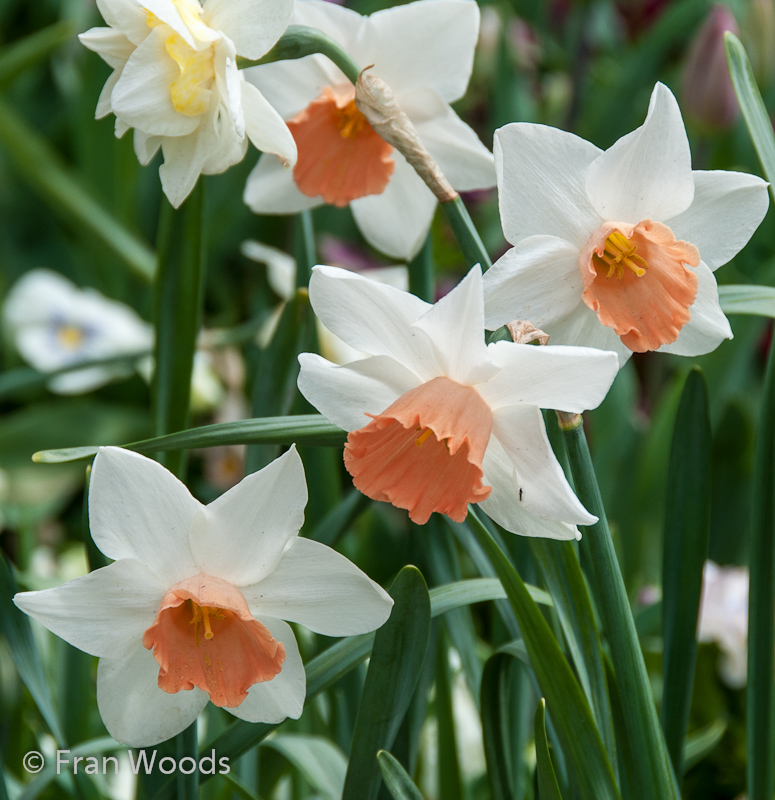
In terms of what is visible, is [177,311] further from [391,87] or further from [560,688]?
[560,688]

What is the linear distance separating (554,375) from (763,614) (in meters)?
0.38

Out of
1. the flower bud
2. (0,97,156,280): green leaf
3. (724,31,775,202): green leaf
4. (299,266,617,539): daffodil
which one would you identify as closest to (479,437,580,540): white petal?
(299,266,617,539): daffodil

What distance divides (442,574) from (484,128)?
149 cm

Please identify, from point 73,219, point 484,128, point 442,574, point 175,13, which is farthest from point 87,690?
point 484,128

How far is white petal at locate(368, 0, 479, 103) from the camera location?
2.00 feet

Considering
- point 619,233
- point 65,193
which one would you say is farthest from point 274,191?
point 65,193

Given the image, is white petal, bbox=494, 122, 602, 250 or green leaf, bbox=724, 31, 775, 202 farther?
green leaf, bbox=724, 31, 775, 202

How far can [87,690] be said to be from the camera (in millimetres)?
922

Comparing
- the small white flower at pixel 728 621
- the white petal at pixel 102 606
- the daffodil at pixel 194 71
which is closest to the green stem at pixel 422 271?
the daffodil at pixel 194 71

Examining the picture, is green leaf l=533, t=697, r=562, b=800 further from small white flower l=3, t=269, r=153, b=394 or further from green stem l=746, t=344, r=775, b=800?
small white flower l=3, t=269, r=153, b=394

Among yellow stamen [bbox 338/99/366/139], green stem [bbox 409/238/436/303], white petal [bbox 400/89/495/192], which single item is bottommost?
green stem [bbox 409/238/436/303]

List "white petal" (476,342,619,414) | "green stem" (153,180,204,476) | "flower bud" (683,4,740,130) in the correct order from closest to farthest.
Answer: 1. "white petal" (476,342,619,414)
2. "green stem" (153,180,204,476)
3. "flower bud" (683,4,740,130)

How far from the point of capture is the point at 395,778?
1.80 feet

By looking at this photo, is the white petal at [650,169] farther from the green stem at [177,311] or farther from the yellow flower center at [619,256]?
the green stem at [177,311]
